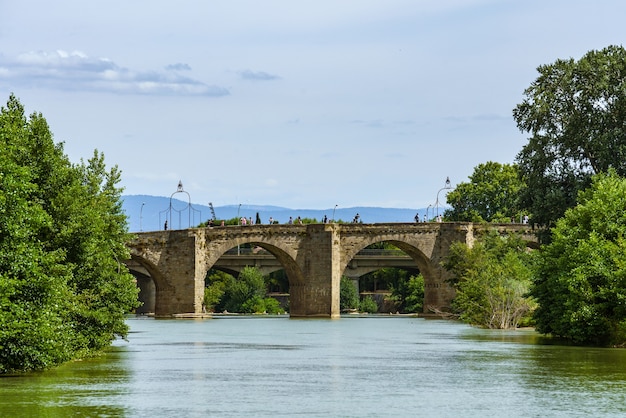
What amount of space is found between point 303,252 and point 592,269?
53208mm

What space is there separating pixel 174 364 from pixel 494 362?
10618 mm

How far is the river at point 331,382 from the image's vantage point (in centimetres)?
2805

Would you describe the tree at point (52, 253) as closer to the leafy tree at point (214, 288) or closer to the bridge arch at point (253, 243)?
the bridge arch at point (253, 243)

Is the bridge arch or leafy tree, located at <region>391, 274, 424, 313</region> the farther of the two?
leafy tree, located at <region>391, 274, 424, 313</region>

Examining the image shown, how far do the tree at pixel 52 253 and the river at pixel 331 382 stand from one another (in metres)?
1.04

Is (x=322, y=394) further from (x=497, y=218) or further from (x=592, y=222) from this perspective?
(x=497, y=218)

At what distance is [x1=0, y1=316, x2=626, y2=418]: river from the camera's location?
28.0 metres

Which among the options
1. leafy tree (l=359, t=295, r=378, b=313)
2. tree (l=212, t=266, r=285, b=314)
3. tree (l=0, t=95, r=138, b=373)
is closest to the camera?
tree (l=0, t=95, r=138, b=373)

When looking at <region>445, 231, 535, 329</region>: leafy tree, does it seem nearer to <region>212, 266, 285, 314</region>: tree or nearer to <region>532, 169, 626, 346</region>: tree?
<region>532, 169, 626, 346</region>: tree

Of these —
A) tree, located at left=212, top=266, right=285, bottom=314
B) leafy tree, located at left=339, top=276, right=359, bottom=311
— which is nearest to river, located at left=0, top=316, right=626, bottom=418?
tree, located at left=212, top=266, right=285, bottom=314

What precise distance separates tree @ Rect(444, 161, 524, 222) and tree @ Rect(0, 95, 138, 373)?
83.6 metres

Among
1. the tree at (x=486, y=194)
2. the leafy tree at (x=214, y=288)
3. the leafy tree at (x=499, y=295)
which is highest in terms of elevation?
the tree at (x=486, y=194)

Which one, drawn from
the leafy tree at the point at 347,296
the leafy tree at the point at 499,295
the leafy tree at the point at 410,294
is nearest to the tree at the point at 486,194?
the leafy tree at the point at 410,294

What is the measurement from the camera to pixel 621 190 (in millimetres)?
50531
